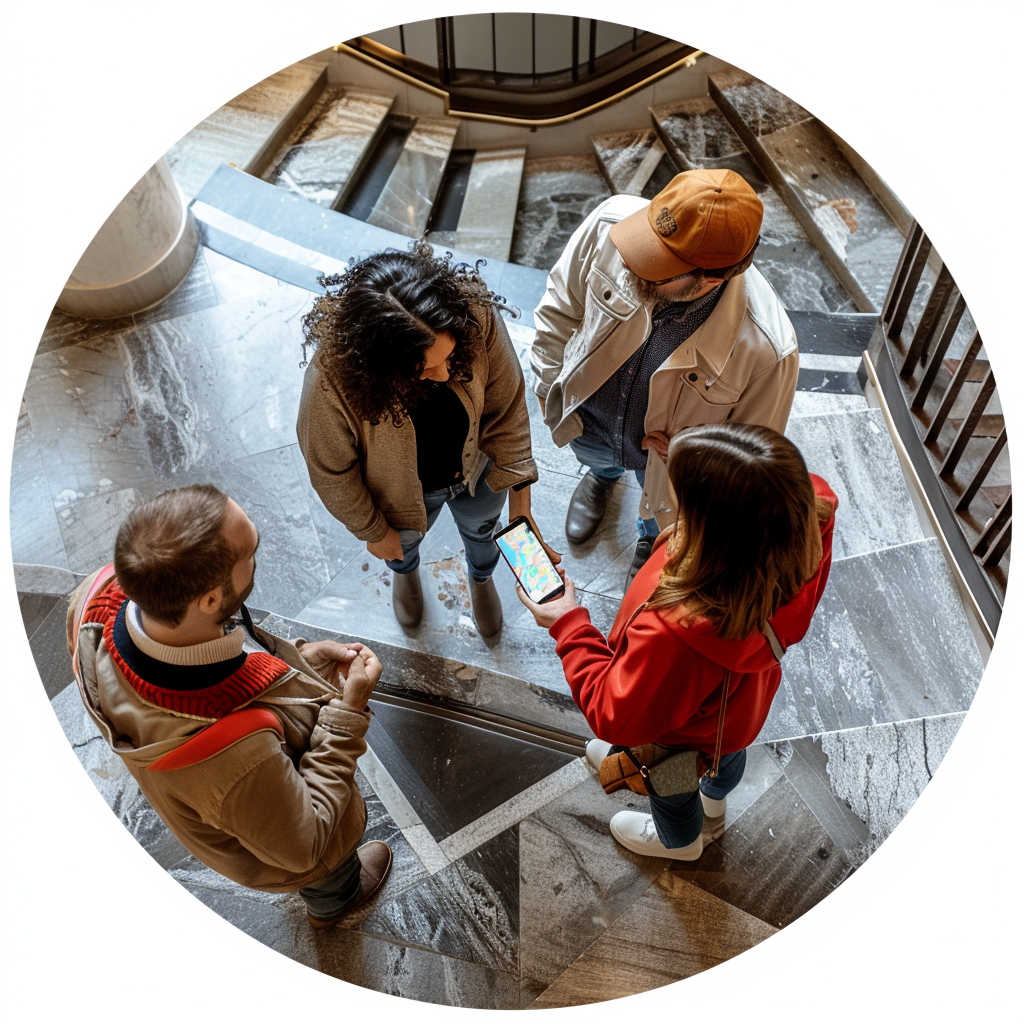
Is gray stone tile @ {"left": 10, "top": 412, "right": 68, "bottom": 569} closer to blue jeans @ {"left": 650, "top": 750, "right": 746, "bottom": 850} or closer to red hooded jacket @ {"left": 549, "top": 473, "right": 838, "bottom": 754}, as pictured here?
red hooded jacket @ {"left": 549, "top": 473, "right": 838, "bottom": 754}

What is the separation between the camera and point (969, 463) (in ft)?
11.3

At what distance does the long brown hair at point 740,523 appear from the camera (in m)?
1.50

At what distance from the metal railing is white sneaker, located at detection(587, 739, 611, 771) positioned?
1554 millimetres

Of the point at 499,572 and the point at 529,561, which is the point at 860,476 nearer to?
the point at 499,572

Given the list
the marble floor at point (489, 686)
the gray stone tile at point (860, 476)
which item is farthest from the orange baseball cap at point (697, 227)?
the gray stone tile at point (860, 476)

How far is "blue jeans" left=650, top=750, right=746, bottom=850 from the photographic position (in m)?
2.32

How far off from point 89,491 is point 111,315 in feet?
3.31

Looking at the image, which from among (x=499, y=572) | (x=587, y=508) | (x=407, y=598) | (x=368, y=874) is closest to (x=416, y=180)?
(x=587, y=508)

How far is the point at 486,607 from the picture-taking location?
122 inches

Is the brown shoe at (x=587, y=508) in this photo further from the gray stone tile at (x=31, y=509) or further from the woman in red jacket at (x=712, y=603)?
the gray stone tile at (x=31, y=509)

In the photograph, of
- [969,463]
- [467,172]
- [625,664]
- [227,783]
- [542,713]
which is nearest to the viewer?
[227,783]

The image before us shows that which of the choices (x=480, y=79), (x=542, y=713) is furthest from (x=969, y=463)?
(x=480, y=79)

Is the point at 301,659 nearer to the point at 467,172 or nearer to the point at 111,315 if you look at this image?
the point at 111,315

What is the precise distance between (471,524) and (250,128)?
3.71m
